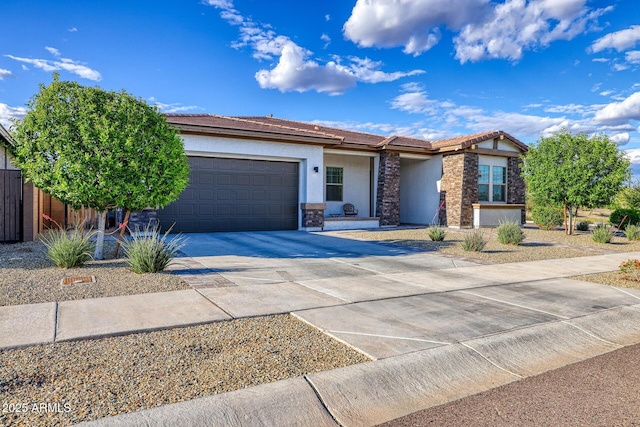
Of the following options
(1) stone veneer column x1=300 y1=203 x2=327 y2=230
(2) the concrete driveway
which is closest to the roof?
(1) stone veneer column x1=300 y1=203 x2=327 y2=230

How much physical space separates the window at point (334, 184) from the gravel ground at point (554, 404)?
16262 millimetres

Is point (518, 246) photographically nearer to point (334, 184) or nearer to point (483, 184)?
point (483, 184)

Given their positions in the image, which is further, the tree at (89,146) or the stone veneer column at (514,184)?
the stone veneer column at (514,184)

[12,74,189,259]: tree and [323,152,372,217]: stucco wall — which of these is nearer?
[12,74,189,259]: tree

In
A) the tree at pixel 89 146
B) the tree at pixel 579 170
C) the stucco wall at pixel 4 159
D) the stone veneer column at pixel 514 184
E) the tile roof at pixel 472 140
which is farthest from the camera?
the stone veneer column at pixel 514 184

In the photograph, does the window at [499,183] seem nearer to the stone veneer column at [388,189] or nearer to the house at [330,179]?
the house at [330,179]

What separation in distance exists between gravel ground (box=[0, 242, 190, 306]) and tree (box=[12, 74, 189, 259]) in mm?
1315

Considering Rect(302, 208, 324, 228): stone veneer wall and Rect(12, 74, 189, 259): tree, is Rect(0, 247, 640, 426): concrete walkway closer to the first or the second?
Rect(12, 74, 189, 259): tree

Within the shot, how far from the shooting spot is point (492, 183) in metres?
20.5

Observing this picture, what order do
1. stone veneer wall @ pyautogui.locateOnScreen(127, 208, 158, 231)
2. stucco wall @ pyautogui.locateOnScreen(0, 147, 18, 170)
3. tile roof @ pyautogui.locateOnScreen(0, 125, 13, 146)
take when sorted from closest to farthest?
tile roof @ pyautogui.locateOnScreen(0, 125, 13, 146) → stucco wall @ pyautogui.locateOnScreen(0, 147, 18, 170) → stone veneer wall @ pyautogui.locateOnScreen(127, 208, 158, 231)

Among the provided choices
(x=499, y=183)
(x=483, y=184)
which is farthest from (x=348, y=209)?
(x=499, y=183)

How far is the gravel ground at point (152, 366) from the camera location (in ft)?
9.66

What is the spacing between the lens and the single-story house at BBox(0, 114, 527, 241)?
48.0 feet

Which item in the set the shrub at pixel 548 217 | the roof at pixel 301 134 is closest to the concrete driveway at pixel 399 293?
the roof at pixel 301 134
